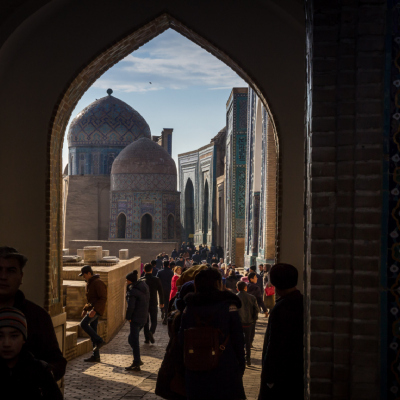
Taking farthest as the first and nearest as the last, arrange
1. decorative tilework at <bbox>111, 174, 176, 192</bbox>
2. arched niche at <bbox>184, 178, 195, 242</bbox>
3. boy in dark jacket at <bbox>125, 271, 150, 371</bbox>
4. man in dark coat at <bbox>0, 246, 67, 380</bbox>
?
arched niche at <bbox>184, 178, 195, 242</bbox> → decorative tilework at <bbox>111, 174, 176, 192</bbox> → boy in dark jacket at <bbox>125, 271, 150, 371</bbox> → man in dark coat at <bbox>0, 246, 67, 380</bbox>

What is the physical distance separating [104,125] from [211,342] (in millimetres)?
31724

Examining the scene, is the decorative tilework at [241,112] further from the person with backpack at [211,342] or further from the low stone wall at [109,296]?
the person with backpack at [211,342]

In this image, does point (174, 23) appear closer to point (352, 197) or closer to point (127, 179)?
point (352, 197)

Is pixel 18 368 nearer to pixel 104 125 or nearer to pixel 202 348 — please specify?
pixel 202 348

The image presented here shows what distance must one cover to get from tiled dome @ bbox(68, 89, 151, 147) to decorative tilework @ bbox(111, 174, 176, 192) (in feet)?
12.7

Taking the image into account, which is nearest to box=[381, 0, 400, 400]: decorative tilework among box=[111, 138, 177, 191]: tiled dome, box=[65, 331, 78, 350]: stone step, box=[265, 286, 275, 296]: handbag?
box=[65, 331, 78, 350]: stone step

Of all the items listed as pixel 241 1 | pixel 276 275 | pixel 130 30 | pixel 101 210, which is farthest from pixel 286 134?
pixel 101 210

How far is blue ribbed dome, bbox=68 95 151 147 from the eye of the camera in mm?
34094

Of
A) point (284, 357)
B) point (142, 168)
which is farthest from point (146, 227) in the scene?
point (284, 357)

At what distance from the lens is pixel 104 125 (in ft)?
112

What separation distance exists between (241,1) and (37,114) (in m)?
2.17

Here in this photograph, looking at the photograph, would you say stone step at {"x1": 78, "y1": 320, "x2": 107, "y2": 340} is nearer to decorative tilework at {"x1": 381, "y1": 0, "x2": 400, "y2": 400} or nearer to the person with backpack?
the person with backpack

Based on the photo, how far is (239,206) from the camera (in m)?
21.5

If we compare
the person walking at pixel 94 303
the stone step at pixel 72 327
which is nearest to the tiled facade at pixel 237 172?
the stone step at pixel 72 327
